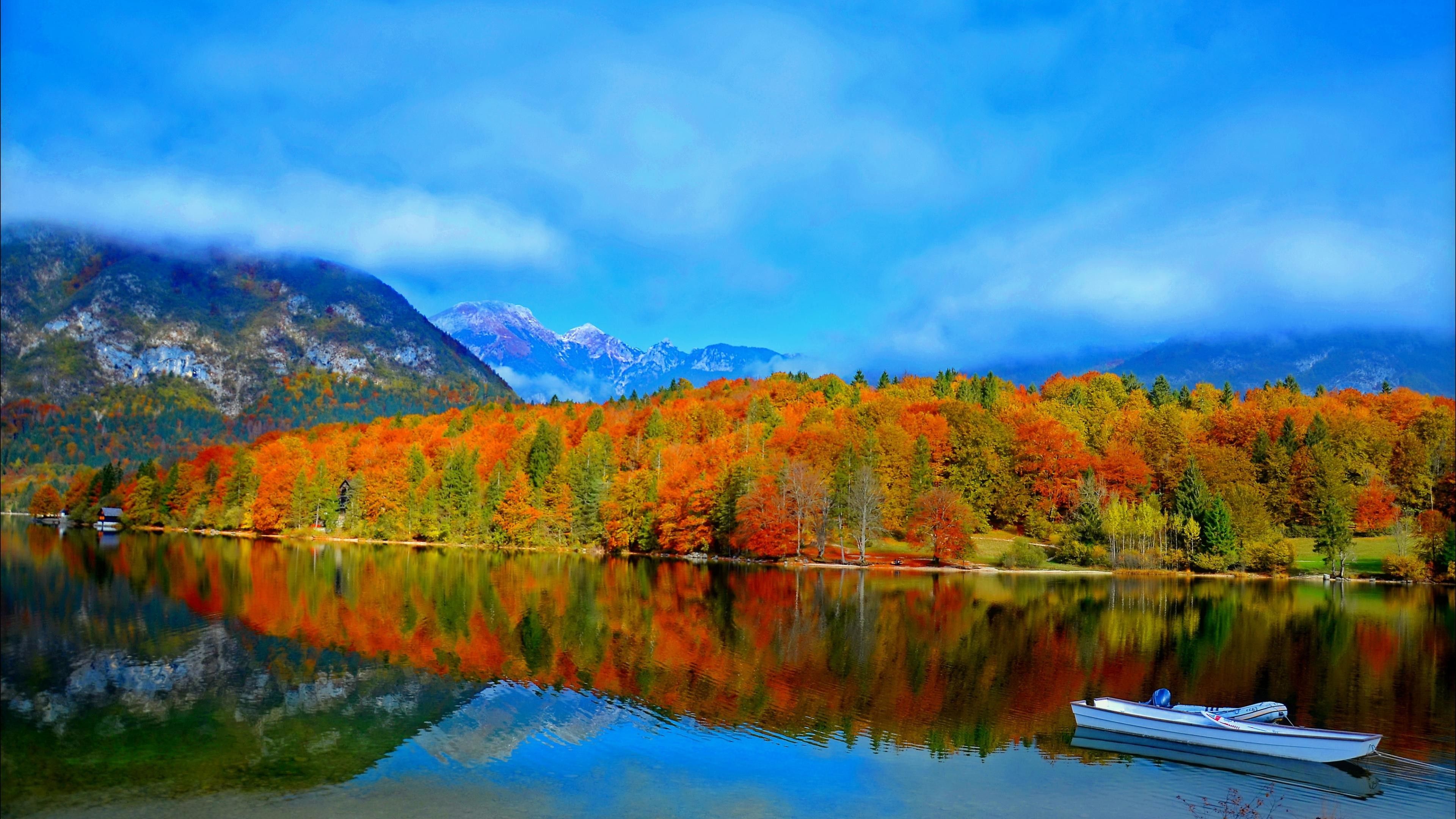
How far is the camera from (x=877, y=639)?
42.4 metres

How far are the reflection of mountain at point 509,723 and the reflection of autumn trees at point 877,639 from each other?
1892 millimetres

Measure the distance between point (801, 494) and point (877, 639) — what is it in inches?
1879

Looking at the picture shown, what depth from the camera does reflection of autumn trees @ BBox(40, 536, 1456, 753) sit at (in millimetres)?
29625

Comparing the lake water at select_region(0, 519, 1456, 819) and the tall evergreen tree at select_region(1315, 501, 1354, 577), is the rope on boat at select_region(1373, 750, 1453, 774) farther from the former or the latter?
the tall evergreen tree at select_region(1315, 501, 1354, 577)

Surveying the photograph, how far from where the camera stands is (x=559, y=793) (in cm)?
2070

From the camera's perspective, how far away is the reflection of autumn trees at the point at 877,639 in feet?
97.2

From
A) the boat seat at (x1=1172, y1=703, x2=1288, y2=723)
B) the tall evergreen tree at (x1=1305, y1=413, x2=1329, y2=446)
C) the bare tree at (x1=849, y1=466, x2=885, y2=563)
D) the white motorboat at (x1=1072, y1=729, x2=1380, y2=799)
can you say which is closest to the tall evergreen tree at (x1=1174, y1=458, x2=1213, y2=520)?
the tall evergreen tree at (x1=1305, y1=413, x2=1329, y2=446)

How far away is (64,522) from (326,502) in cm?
7780

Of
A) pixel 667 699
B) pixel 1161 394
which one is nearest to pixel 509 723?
pixel 667 699

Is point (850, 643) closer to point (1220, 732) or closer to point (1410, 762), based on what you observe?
point (1220, 732)

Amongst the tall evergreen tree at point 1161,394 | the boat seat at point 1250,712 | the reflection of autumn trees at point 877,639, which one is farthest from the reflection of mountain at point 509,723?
the tall evergreen tree at point 1161,394

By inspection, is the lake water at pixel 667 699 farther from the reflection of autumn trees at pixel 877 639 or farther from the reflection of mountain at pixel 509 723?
the reflection of autumn trees at pixel 877 639

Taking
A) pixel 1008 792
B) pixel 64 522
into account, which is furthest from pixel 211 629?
pixel 64 522

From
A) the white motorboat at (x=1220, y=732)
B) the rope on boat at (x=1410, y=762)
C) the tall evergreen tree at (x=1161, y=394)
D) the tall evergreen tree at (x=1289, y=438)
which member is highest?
the tall evergreen tree at (x=1161, y=394)
